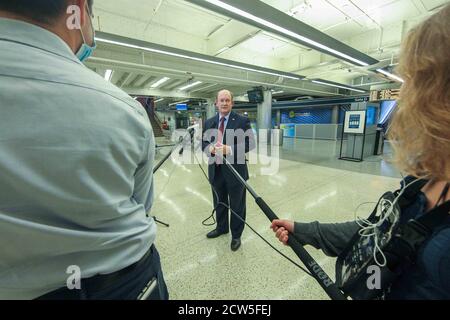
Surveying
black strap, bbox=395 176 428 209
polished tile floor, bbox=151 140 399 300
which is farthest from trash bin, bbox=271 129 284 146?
black strap, bbox=395 176 428 209

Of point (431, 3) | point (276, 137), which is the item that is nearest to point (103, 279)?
point (431, 3)

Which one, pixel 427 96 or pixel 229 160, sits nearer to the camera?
pixel 427 96

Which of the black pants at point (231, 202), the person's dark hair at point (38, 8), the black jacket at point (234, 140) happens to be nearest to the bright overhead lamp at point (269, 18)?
the black jacket at point (234, 140)

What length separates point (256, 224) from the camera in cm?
247

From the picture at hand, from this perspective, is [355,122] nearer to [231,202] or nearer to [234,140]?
[234,140]

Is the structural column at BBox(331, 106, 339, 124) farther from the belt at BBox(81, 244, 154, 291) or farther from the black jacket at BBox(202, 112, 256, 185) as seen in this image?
the belt at BBox(81, 244, 154, 291)

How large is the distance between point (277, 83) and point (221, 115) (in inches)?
274

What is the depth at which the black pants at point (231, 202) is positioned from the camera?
2.00 meters

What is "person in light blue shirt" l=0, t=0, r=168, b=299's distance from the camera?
0.37 meters

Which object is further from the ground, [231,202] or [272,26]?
[272,26]

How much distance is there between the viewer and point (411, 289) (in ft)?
1.78

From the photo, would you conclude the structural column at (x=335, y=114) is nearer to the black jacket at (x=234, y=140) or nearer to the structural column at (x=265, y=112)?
the structural column at (x=265, y=112)

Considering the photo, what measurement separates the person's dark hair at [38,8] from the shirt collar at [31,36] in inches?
1.2
